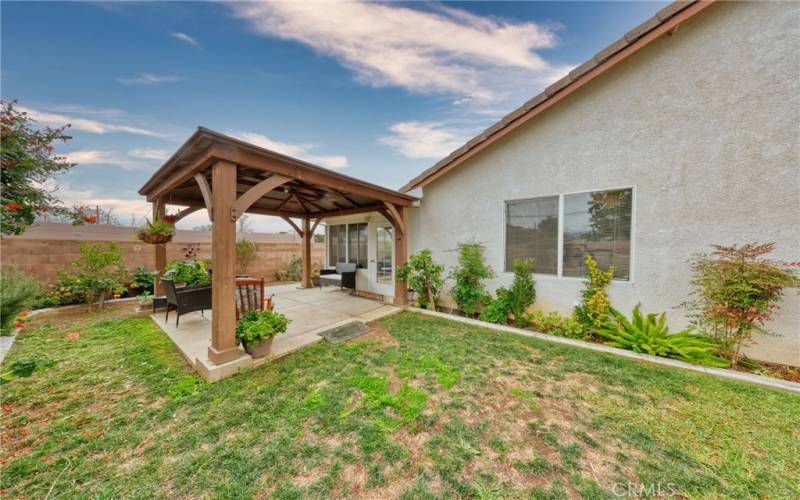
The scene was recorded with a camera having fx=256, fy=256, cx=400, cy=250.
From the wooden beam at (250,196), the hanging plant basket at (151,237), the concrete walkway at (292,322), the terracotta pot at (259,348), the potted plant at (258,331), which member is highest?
the wooden beam at (250,196)

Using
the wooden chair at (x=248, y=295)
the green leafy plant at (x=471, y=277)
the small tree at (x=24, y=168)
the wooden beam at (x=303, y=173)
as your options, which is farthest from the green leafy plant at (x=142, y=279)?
the green leafy plant at (x=471, y=277)

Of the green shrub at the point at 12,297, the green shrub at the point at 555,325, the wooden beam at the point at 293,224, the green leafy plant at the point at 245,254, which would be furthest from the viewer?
the green leafy plant at the point at 245,254

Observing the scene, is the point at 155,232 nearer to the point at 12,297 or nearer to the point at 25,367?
the point at 12,297

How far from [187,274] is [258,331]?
2.93 metres

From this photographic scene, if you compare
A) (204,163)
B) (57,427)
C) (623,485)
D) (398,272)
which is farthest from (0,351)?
(623,485)

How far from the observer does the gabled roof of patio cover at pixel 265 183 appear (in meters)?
3.50

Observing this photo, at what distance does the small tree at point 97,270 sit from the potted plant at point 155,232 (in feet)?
7.33

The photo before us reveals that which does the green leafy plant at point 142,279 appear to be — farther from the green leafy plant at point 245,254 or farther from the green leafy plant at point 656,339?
the green leafy plant at point 656,339

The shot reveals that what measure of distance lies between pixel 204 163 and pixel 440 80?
7.17m

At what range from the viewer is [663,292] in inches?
171

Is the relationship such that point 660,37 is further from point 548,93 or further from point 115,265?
point 115,265

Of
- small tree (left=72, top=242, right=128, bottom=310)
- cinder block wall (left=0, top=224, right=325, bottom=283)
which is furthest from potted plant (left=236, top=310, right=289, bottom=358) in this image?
small tree (left=72, top=242, right=128, bottom=310)

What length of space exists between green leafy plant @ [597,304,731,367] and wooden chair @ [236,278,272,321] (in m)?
6.35

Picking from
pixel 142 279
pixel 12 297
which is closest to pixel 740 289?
pixel 12 297
